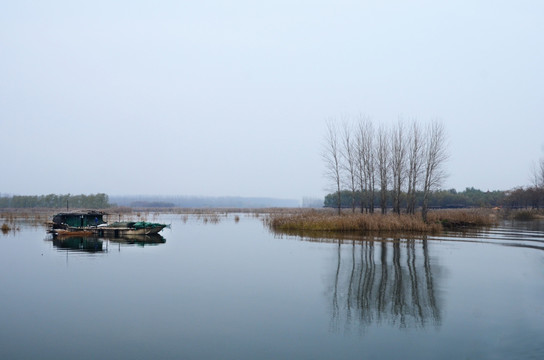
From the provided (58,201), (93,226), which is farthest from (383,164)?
(58,201)

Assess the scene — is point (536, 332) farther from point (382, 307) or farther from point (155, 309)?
point (155, 309)

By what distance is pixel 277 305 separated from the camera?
35.2ft

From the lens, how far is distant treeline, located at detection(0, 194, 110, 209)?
286ft

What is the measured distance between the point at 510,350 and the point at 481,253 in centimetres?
1279

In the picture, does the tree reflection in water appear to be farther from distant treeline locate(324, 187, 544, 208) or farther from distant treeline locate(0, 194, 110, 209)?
distant treeline locate(0, 194, 110, 209)

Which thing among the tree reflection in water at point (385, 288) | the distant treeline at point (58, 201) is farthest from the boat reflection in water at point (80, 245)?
the distant treeline at point (58, 201)

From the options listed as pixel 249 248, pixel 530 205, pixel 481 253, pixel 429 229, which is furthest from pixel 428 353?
pixel 530 205

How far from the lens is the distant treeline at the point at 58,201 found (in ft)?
286

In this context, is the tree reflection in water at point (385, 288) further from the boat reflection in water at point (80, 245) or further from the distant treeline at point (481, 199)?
the distant treeline at point (481, 199)

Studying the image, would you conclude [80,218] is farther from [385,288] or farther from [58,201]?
[58,201]

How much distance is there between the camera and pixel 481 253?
1939 centimetres

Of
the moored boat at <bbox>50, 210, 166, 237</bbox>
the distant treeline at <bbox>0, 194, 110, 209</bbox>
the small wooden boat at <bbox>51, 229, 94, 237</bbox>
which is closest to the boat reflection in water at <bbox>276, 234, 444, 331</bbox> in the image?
the moored boat at <bbox>50, 210, 166, 237</bbox>

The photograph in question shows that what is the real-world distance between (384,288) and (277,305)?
130 inches

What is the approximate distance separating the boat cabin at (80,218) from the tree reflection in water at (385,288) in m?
21.9
